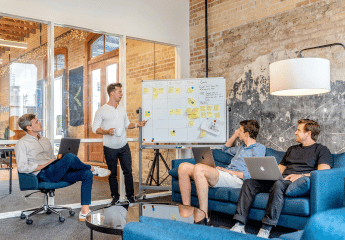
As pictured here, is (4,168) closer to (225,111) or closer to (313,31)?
(225,111)

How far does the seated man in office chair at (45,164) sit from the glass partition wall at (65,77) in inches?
18.1

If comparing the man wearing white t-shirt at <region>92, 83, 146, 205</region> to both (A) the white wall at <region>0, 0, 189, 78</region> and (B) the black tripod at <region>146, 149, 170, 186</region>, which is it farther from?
(A) the white wall at <region>0, 0, 189, 78</region>

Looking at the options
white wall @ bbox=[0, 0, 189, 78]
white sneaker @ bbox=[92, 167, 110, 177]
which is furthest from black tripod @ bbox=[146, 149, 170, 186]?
white wall @ bbox=[0, 0, 189, 78]

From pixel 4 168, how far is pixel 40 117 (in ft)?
2.67

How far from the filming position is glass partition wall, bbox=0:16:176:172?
13.6 feet

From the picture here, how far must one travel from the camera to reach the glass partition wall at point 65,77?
415cm

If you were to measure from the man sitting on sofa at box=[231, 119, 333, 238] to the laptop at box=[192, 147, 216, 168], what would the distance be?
471mm

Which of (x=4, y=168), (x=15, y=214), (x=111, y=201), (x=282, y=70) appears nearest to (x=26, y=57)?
(x=4, y=168)

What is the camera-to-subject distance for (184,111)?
489 centimetres

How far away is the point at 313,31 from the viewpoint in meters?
4.00

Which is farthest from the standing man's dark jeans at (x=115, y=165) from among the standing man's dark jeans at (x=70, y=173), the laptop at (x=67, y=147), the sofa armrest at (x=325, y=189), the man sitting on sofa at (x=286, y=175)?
the sofa armrest at (x=325, y=189)

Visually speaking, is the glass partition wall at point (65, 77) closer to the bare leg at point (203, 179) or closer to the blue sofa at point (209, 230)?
the bare leg at point (203, 179)

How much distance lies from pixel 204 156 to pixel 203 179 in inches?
10.3

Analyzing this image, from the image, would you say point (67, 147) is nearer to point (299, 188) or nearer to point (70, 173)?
point (70, 173)
